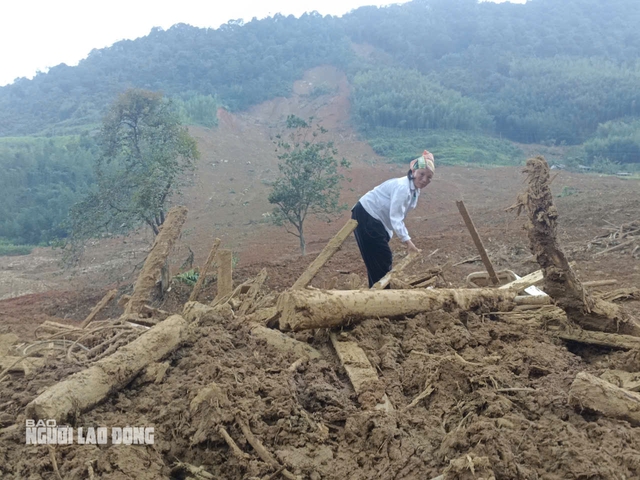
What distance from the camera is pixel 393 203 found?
4.80 metres

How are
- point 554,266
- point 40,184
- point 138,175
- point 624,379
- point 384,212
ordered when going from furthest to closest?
1. point 40,184
2. point 138,175
3. point 384,212
4. point 554,266
5. point 624,379

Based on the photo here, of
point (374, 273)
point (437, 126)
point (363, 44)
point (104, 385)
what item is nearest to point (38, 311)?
point (374, 273)

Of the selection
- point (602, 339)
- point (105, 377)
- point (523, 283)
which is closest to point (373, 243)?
point (523, 283)

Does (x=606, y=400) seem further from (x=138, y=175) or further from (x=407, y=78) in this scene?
(x=407, y=78)

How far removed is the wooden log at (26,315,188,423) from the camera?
2.30 m

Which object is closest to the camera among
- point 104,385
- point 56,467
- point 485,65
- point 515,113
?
point 56,467

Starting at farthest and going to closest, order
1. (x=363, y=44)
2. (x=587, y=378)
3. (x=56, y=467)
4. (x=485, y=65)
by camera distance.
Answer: (x=363, y=44), (x=485, y=65), (x=587, y=378), (x=56, y=467)

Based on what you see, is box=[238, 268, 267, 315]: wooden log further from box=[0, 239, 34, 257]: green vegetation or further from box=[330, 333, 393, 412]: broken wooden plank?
box=[0, 239, 34, 257]: green vegetation

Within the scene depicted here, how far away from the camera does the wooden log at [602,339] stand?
3.35 meters

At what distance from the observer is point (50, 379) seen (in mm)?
2742

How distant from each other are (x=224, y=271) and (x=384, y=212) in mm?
1721

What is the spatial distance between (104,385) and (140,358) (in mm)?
293

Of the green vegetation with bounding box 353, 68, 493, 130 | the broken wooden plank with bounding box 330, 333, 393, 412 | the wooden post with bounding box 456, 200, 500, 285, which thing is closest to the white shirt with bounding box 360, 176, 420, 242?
the wooden post with bounding box 456, 200, 500, 285

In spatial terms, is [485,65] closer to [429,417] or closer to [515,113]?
[515,113]
